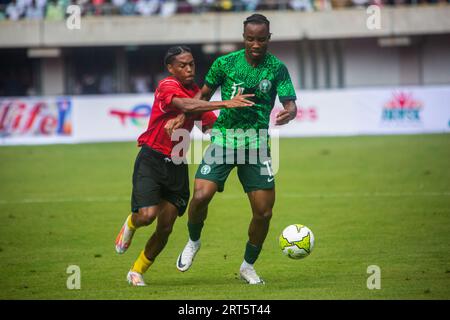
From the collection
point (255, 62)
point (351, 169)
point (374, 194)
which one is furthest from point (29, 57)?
point (255, 62)

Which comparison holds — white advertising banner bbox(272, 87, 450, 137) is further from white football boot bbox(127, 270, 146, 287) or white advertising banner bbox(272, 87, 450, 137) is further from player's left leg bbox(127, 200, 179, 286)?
white football boot bbox(127, 270, 146, 287)

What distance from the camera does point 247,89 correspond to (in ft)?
33.2

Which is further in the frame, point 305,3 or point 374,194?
point 305,3

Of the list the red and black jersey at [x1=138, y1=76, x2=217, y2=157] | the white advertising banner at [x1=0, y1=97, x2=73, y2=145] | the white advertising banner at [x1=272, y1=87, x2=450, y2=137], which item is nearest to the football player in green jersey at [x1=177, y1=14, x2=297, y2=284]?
the red and black jersey at [x1=138, y1=76, x2=217, y2=157]

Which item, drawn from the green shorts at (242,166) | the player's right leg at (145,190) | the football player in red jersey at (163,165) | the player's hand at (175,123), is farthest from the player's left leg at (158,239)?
the player's hand at (175,123)

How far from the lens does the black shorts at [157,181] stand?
10078 millimetres

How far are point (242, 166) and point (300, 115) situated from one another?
73.1ft

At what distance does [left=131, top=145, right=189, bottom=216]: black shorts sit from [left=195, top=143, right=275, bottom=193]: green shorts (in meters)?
0.23

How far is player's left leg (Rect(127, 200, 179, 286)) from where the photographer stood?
1027 centimetres

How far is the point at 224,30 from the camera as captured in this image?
139 ft

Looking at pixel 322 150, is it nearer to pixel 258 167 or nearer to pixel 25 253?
pixel 25 253

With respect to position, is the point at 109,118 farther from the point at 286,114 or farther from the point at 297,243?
the point at 286,114

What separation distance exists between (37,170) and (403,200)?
423 inches
